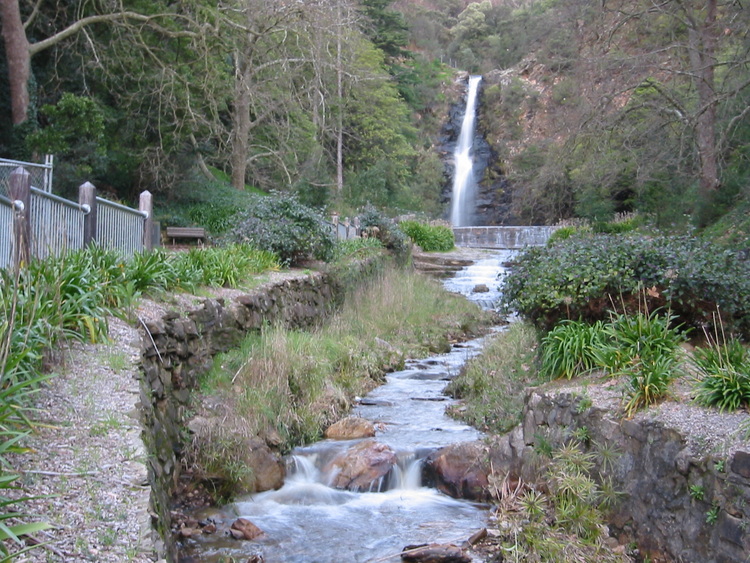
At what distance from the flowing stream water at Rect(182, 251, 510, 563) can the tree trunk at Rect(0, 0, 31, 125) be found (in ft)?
43.6

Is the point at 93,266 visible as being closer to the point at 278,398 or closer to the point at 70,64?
the point at 278,398

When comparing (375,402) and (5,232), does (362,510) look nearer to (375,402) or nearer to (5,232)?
(375,402)

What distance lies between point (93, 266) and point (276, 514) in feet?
10.4

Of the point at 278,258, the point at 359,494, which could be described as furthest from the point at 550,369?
the point at 278,258

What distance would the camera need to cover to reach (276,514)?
21.6 ft

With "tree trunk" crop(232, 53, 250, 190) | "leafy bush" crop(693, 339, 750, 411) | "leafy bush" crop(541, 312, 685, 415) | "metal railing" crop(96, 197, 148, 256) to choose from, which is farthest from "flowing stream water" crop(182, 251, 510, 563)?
"tree trunk" crop(232, 53, 250, 190)

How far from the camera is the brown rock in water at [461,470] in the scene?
699 cm

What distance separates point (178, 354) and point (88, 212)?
256cm

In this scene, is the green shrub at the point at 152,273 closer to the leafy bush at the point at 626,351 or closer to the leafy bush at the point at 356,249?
the leafy bush at the point at 626,351

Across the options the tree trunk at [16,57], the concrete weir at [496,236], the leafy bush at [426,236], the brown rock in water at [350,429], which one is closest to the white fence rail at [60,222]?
the brown rock in water at [350,429]

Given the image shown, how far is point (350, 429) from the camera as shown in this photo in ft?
27.2

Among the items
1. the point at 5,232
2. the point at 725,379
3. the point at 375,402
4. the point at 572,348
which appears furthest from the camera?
the point at 375,402

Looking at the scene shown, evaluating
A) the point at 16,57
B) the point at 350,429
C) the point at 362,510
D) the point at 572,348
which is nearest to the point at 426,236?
the point at 16,57

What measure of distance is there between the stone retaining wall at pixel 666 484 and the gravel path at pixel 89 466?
360 cm
